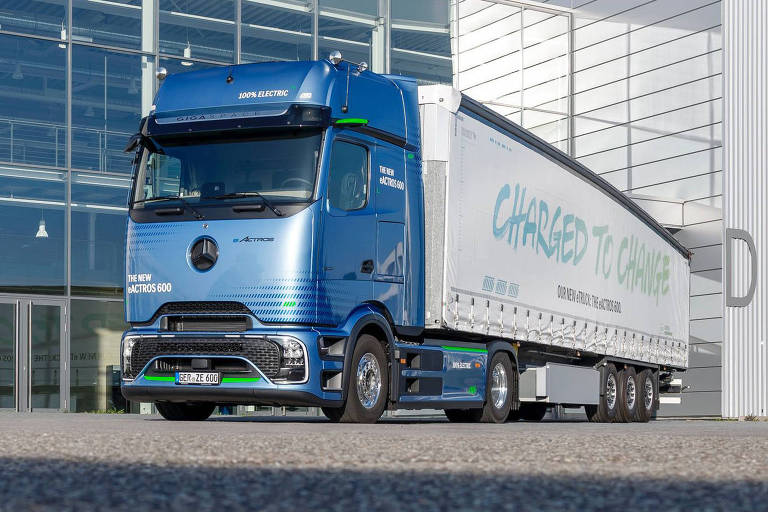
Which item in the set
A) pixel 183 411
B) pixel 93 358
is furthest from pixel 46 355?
pixel 183 411

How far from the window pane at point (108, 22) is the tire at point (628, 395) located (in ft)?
34.4

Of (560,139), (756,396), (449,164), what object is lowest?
(756,396)

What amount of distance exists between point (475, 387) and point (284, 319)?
317 centimetres

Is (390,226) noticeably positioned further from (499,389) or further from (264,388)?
(499,389)

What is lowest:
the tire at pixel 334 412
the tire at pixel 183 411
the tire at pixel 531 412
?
the tire at pixel 531 412

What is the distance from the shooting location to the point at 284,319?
414 inches

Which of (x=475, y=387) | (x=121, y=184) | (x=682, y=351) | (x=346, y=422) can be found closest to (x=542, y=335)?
(x=475, y=387)

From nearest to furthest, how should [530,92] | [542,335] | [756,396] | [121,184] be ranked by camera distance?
[542,335]
[121,184]
[756,396]
[530,92]

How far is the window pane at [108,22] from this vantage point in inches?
843

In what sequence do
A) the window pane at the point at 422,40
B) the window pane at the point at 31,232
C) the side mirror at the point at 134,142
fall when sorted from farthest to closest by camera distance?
the window pane at the point at 422,40 < the window pane at the point at 31,232 < the side mirror at the point at 134,142

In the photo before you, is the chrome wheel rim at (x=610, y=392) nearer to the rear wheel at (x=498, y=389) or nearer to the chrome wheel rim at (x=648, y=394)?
the chrome wheel rim at (x=648, y=394)

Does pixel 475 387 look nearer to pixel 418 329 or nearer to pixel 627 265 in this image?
pixel 418 329

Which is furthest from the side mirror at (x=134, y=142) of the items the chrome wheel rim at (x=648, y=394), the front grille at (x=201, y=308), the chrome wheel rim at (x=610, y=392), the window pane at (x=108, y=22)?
the chrome wheel rim at (x=648, y=394)

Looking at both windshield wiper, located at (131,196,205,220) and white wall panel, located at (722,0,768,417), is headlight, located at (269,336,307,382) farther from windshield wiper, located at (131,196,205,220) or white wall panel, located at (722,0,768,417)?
white wall panel, located at (722,0,768,417)
